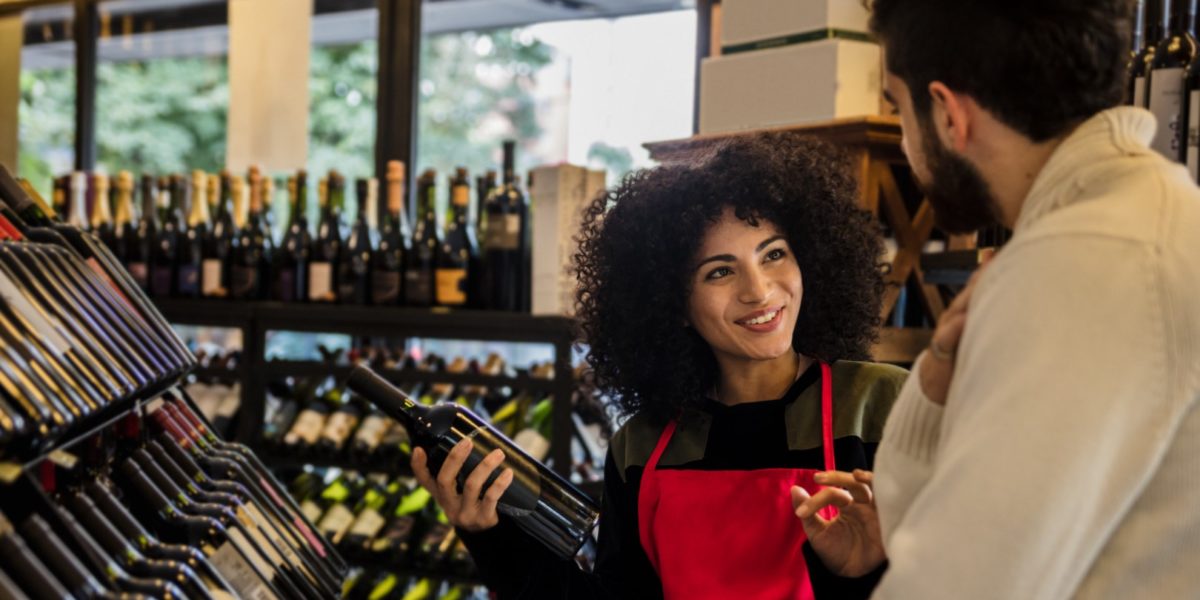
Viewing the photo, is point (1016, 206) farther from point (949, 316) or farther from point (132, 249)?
point (132, 249)

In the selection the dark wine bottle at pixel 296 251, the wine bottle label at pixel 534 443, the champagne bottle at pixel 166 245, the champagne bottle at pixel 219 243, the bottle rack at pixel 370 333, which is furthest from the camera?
the champagne bottle at pixel 166 245

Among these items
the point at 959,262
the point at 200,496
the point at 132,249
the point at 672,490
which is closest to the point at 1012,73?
the point at 672,490

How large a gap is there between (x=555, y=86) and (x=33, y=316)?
2.98m

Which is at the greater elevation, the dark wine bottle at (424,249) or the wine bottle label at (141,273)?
the dark wine bottle at (424,249)

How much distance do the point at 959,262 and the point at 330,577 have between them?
1.33 meters

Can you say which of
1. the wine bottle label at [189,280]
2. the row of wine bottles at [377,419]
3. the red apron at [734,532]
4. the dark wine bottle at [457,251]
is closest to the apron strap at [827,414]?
the red apron at [734,532]

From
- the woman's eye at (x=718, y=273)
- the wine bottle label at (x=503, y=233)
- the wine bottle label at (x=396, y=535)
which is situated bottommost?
the wine bottle label at (x=396, y=535)

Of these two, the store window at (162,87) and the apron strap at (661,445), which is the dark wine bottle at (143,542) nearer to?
the apron strap at (661,445)

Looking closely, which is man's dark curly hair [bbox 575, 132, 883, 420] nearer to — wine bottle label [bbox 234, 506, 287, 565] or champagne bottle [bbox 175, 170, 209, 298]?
wine bottle label [bbox 234, 506, 287, 565]

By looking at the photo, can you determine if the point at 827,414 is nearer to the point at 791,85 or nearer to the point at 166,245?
the point at 791,85

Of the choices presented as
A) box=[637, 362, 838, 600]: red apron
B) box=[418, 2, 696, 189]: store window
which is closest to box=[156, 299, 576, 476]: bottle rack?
box=[418, 2, 696, 189]: store window

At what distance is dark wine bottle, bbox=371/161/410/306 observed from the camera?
3.45 m

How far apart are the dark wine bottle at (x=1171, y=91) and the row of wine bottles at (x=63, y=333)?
1.47 meters

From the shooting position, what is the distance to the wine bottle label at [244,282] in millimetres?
3754
